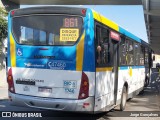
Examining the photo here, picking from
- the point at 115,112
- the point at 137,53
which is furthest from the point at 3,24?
the point at 115,112

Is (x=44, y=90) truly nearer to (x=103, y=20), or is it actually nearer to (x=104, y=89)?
(x=104, y=89)

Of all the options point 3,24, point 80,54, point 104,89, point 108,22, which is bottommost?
point 104,89

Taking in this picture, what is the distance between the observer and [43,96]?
8.80 meters

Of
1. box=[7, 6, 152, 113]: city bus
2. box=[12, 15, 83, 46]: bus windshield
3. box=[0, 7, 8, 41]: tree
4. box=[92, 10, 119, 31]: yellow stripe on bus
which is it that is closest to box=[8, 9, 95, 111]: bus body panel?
box=[7, 6, 152, 113]: city bus

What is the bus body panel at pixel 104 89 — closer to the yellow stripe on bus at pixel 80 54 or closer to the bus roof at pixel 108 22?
the yellow stripe on bus at pixel 80 54

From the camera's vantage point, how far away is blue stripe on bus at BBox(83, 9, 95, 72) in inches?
335

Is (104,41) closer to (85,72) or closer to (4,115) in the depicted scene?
(85,72)

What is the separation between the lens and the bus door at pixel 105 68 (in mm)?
8906

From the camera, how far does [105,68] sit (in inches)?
374

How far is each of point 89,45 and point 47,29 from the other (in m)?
1.22

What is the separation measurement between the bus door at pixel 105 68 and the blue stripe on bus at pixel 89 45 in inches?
10.1

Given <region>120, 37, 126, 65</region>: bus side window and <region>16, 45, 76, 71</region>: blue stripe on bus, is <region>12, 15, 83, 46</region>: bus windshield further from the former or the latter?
<region>120, 37, 126, 65</region>: bus side window

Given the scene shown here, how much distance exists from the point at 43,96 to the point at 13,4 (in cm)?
2306

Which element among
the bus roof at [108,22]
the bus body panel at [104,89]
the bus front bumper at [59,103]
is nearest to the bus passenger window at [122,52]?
the bus roof at [108,22]
